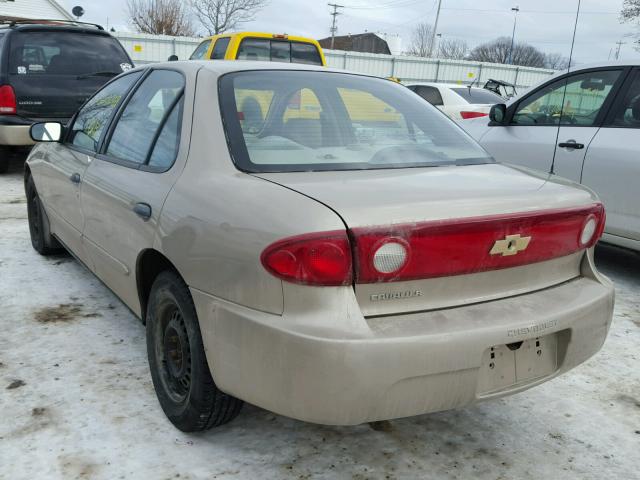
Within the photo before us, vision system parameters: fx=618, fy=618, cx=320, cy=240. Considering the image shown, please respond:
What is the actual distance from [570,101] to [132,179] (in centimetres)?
375

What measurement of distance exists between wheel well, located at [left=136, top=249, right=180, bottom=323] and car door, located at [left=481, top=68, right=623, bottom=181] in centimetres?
331

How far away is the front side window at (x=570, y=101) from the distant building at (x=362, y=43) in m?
58.4

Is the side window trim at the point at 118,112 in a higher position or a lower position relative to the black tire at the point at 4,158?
higher

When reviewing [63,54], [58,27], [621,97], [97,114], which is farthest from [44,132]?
[58,27]

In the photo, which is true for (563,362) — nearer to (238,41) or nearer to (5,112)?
(5,112)

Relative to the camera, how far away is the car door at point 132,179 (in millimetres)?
2557

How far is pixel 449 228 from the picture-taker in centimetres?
198

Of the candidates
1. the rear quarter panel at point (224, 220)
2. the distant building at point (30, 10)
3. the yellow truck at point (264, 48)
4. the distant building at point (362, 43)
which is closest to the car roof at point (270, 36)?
the yellow truck at point (264, 48)

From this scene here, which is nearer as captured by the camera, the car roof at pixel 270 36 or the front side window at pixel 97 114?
the front side window at pixel 97 114

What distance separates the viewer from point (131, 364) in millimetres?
3039

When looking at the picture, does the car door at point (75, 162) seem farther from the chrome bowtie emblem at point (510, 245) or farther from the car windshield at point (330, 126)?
the chrome bowtie emblem at point (510, 245)

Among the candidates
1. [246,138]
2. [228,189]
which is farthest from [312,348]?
[246,138]

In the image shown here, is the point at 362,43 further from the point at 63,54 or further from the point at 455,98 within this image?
the point at 63,54

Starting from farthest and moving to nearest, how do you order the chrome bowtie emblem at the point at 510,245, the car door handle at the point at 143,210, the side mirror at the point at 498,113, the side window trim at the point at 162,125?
the side mirror at the point at 498,113, the side window trim at the point at 162,125, the car door handle at the point at 143,210, the chrome bowtie emblem at the point at 510,245
